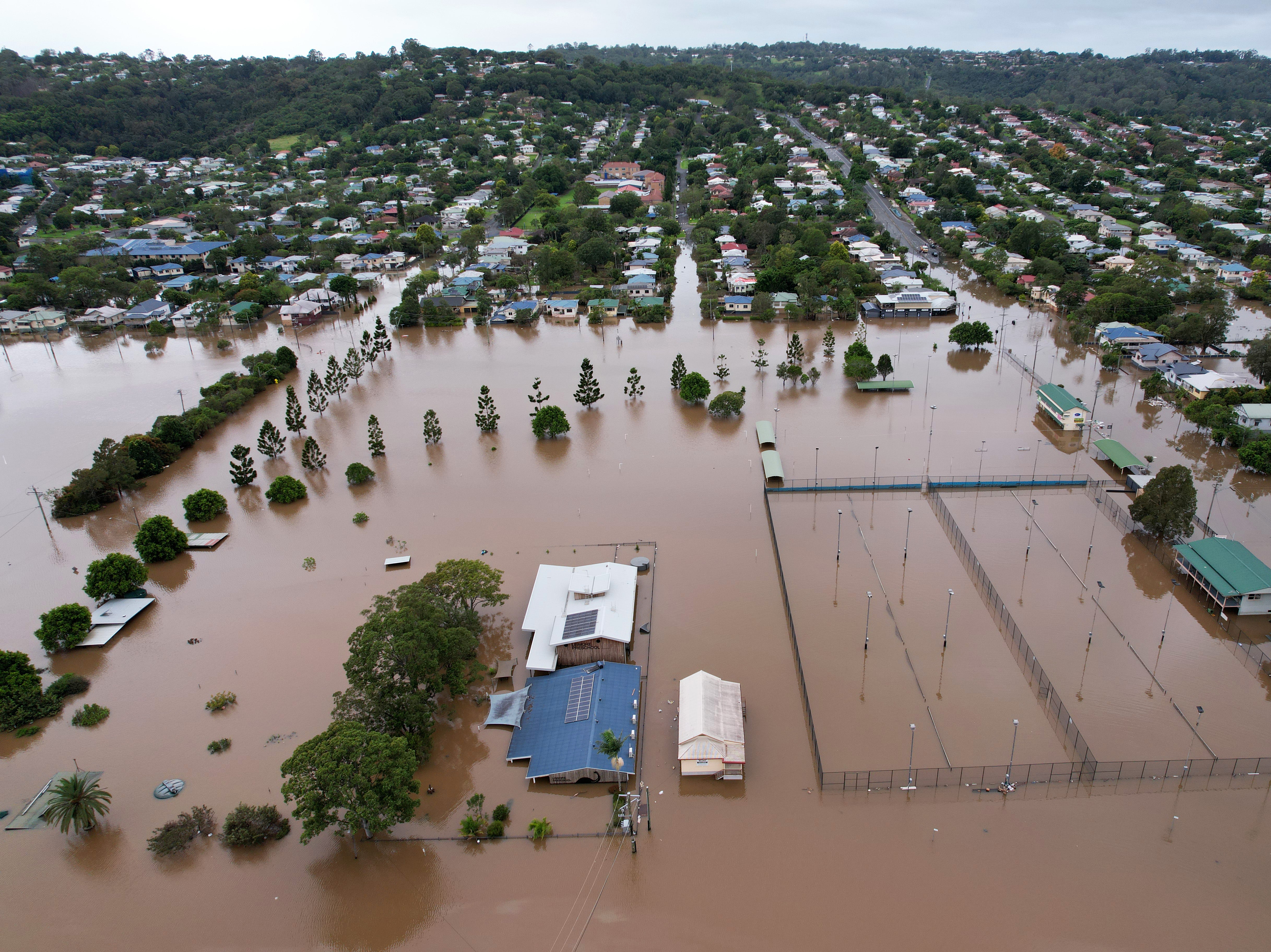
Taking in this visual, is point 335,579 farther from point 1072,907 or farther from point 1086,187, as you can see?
point 1086,187

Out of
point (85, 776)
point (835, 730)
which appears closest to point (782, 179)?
point (835, 730)

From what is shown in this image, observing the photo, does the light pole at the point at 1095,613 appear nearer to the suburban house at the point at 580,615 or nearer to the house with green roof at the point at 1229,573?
the house with green roof at the point at 1229,573

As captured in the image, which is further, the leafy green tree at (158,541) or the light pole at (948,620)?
the leafy green tree at (158,541)

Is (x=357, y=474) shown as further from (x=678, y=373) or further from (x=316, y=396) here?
(x=678, y=373)

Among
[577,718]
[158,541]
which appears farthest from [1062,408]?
[158,541]

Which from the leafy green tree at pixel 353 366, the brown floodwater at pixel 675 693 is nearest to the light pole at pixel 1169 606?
the brown floodwater at pixel 675 693

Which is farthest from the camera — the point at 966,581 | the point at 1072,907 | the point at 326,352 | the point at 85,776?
→ the point at 326,352

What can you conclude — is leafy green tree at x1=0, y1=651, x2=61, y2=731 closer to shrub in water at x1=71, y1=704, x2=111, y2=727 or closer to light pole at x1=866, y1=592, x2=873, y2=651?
shrub in water at x1=71, y1=704, x2=111, y2=727
